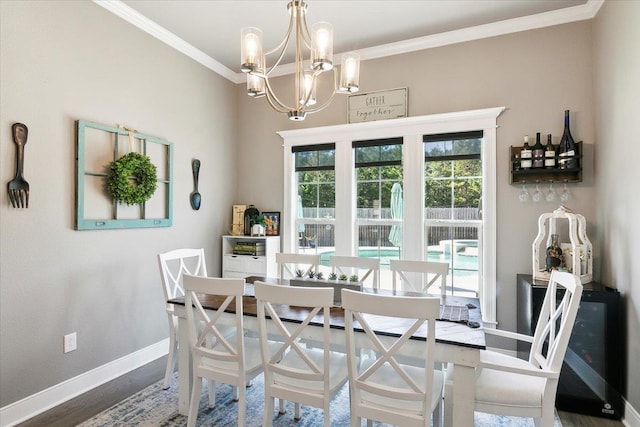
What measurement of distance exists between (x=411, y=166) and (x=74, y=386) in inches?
134

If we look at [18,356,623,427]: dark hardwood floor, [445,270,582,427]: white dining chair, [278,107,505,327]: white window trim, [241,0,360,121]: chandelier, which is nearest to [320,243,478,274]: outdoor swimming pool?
[278,107,505,327]: white window trim

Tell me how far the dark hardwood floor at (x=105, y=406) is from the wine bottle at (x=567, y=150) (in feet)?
6.08

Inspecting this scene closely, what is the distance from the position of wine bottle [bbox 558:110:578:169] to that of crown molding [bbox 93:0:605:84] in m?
0.82

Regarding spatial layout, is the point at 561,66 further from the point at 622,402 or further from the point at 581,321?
the point at 622,402

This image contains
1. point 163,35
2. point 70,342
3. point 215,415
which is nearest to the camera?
point 215,415

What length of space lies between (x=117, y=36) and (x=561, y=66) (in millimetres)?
3799

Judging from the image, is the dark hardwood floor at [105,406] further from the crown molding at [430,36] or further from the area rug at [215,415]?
the crown molding at [430,36]

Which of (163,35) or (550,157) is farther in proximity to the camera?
(163,35)

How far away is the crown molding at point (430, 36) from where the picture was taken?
2855 mm

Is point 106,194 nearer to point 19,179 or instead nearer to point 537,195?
point 19,179

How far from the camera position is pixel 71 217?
2.55 metres

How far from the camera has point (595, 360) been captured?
237 cm

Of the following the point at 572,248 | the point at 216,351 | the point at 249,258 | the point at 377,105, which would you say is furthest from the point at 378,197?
the point at 216,351

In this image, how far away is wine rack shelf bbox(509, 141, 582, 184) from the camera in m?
2.83
